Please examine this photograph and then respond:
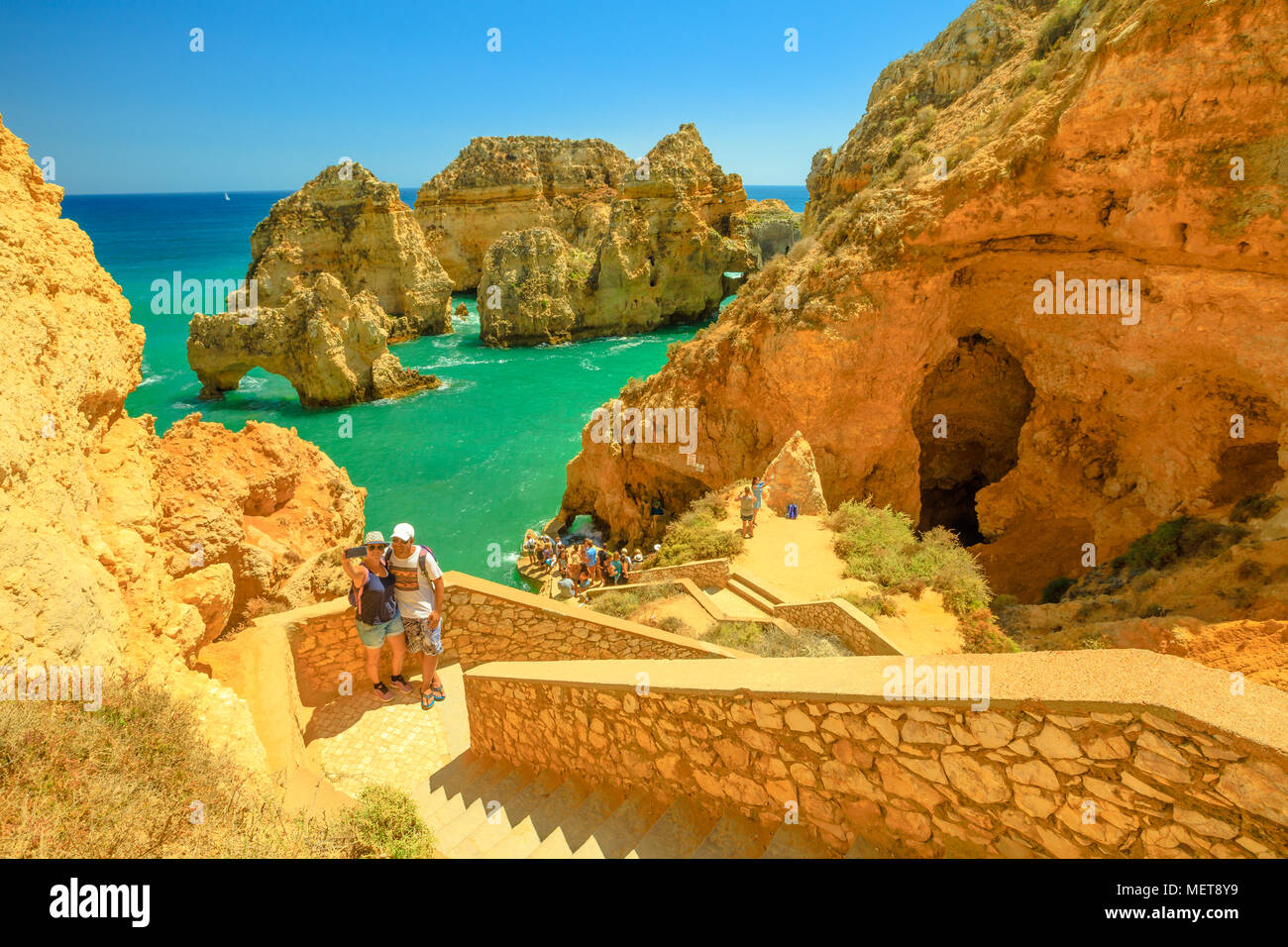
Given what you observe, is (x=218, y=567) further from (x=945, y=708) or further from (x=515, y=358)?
(x=515, y=358)

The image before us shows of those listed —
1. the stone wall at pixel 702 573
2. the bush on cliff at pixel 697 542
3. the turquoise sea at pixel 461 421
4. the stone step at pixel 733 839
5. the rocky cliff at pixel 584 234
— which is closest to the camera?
the stone step at pixel 733 839

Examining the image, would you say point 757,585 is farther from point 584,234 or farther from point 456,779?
point 584,234

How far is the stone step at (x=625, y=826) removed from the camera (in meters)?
4.08

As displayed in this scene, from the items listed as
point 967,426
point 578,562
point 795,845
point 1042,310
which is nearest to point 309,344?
point 578,562

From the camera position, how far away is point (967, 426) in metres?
18.0

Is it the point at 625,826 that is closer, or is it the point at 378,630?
the point at 625,826

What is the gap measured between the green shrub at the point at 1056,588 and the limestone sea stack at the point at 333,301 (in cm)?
3415

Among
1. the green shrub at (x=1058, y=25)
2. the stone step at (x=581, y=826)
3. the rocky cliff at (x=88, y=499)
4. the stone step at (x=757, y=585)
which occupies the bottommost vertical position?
the stone step at (x=757, y=585)

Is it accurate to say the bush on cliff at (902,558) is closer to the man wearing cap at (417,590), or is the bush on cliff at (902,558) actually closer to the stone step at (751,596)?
the stone step at (751,596)

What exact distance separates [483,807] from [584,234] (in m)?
60.3

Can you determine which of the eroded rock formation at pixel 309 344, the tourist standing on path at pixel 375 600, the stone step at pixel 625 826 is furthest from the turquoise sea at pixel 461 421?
the stone step at pixel 625 826
